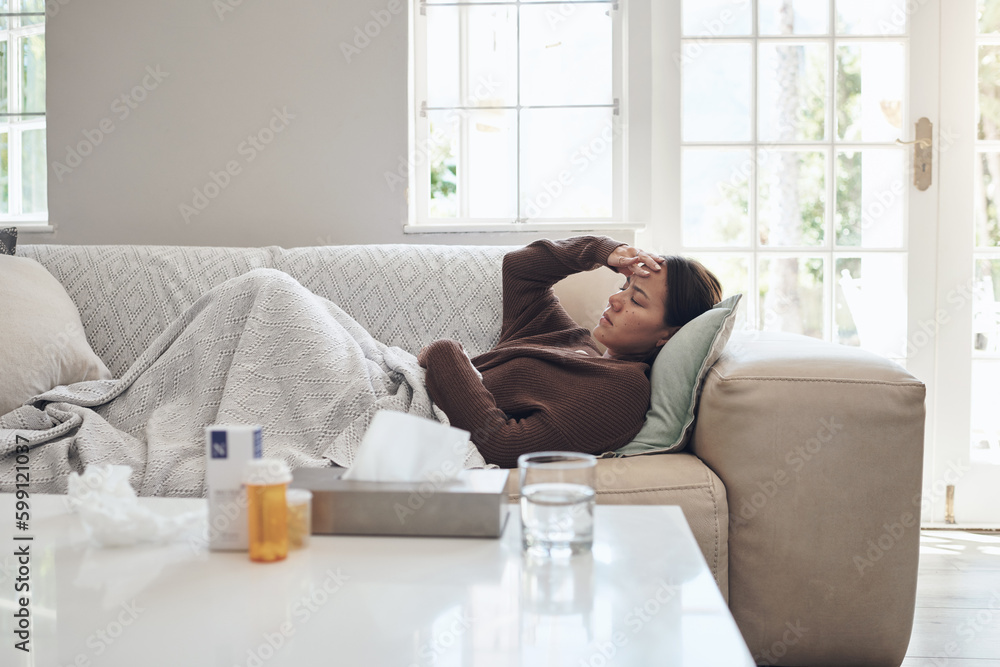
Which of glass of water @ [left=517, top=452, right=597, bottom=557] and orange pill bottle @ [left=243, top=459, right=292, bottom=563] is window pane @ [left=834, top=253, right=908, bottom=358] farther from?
orange pill bottle @ [left=243, top=459, right=292, bottom=563]

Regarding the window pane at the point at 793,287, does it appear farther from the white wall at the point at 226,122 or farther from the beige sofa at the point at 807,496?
the beige sofa at the point at 807,496

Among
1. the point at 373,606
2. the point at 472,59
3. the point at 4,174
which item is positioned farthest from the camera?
the point at 4,174

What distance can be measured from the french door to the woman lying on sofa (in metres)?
0.84

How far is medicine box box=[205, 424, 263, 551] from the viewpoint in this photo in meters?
0.80

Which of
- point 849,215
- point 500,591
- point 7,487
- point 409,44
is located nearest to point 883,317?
point 849,215

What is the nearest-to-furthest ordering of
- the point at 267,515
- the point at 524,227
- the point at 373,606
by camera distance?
1. the point at 373,606
2. the point at 267,515
3. the point at 524,227

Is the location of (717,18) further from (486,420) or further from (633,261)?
(486,420)

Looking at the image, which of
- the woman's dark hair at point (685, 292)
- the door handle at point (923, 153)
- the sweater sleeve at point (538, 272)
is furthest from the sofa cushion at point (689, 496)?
the door handle at point (923, 153)

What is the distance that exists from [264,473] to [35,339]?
1181 millimetres

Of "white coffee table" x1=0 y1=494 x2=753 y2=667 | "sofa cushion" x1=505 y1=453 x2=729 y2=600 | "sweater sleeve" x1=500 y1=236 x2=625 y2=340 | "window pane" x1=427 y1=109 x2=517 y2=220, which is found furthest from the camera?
"window pane" x1=427 y1=109 x2=517 y2=220

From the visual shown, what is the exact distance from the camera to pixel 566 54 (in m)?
2.65

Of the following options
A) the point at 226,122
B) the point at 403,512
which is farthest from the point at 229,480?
the point at 226,122

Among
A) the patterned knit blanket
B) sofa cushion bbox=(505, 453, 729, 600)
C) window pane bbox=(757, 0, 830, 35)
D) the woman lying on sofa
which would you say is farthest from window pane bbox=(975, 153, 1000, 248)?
the patterned knit blanket

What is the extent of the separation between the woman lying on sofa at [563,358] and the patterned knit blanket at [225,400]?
74 millimetres
